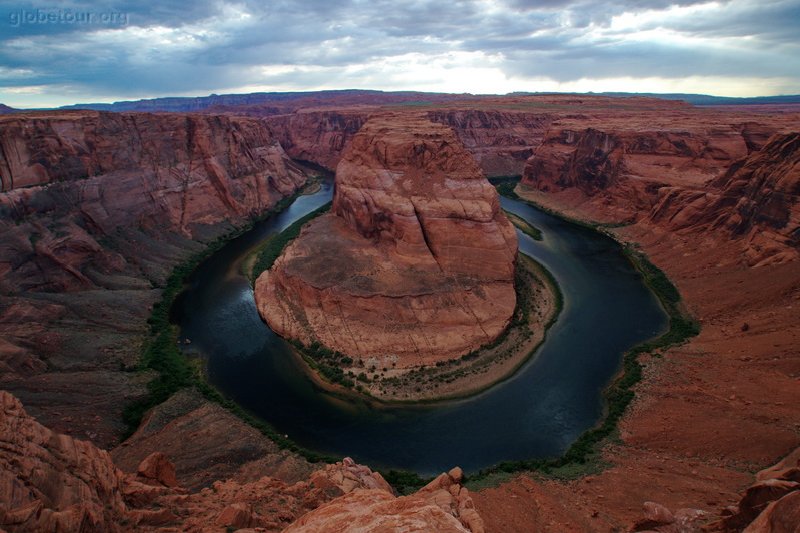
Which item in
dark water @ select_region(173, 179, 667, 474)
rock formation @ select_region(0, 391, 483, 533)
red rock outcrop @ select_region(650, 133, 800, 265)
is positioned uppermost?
red rock outcrop @ select_region(650, 133, 800, 265)

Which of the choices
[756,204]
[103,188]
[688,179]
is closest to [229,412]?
[103,188]

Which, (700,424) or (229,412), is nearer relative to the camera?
(700,424)

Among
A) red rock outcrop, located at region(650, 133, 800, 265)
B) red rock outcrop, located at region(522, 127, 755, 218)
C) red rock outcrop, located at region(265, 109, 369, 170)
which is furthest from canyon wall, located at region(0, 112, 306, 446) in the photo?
red rock outcrop, located at region(522, 127, 755, 218)

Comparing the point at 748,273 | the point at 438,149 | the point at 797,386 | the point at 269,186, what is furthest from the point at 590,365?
the point at 269,186

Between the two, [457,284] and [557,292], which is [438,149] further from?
[557,292]

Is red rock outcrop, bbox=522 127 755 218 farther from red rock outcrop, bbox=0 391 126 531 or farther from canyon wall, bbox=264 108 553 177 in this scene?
red rock outcrop, bbox=0 391 126 531

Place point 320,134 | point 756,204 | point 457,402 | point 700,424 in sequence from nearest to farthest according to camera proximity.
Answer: point 700,424
point 457,402
point 756,204
point 320,134

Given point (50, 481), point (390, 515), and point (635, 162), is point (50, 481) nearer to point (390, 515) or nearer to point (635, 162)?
point (390, 515)
